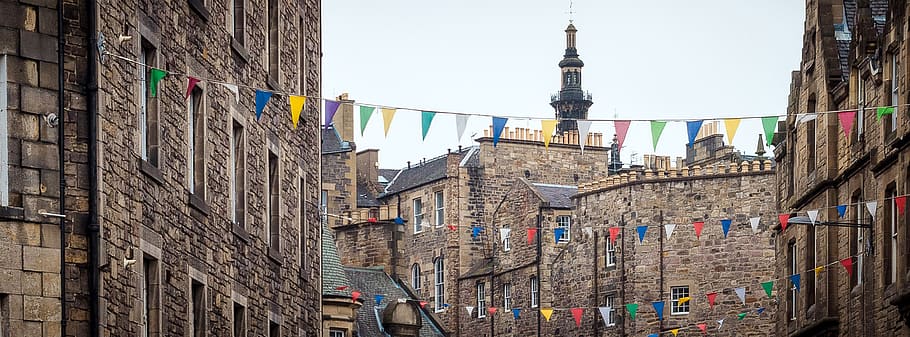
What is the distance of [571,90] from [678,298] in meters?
57.4

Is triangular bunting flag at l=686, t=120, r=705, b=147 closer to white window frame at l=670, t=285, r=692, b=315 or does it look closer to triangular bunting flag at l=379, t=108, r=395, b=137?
triangular bunting flag at l=379, t=108, r=395, b=137

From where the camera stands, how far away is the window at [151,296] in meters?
24.9

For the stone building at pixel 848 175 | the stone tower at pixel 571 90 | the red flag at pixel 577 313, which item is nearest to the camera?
the stone building at pixel 848 175

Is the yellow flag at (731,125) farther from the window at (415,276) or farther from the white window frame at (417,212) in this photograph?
the window at (415,276)

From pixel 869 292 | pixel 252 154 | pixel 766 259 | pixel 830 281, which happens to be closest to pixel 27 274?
pixel 252 154

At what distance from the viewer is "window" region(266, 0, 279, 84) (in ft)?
108

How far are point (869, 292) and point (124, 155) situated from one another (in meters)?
18.4

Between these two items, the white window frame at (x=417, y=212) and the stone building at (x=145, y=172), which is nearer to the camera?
the stone building at (x=145, y=172)

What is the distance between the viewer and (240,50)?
2984cm

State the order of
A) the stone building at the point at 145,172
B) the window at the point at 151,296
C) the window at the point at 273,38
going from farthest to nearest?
1. the window at the point at 273,38
2. the window at the point at 151,296
3. the stone building at the point at 145,172

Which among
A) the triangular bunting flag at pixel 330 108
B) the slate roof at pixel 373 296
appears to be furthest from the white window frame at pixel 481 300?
the triangular bunting flag at pixel 330 108

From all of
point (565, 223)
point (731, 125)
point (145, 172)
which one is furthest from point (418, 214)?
point (145, 172)

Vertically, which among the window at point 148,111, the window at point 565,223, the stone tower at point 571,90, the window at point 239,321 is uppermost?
the stone tower at point 571,90

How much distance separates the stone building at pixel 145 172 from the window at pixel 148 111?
2 cm
